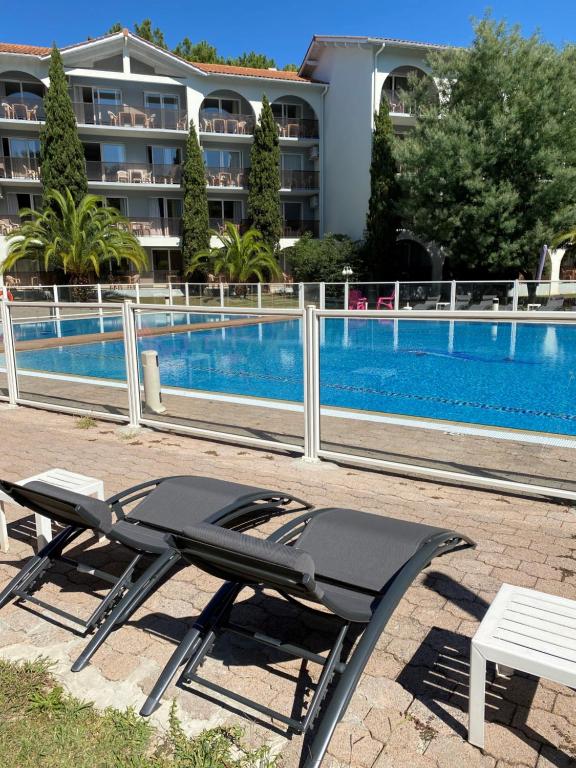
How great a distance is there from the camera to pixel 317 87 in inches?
1442

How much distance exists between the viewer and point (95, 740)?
2.40 meters

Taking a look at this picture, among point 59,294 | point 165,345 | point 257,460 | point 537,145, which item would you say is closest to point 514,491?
point 257,460

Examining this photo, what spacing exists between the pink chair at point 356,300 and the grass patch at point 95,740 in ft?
70.1

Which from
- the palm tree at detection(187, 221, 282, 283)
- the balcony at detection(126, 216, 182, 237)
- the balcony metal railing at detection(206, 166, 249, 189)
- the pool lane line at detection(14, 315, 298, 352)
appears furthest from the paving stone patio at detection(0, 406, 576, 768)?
the balcony metal railing at detection(206, 166, 249, 189)

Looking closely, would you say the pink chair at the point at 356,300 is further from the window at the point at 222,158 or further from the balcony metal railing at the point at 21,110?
the balcony metal railing at the point at 21,110

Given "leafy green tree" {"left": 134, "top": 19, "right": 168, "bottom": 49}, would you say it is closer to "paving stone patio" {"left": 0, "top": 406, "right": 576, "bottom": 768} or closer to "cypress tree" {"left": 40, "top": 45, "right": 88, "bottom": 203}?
"cypress tree" {"left": 40, "top": 45, "right": 88, "bottom": 203}

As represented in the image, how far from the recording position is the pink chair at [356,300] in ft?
76.0

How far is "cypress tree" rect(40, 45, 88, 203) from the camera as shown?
100 ft

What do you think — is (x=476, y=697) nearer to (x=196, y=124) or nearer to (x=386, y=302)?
(x=386, y=302)

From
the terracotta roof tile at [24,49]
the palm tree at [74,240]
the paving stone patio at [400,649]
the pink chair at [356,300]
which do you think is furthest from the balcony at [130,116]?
the paving stone patio at [400,649]

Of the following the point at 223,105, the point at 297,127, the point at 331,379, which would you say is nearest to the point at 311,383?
the point at 331,379

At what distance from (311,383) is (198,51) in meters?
59.6

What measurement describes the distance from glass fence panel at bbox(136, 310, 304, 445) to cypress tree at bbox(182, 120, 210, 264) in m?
23.2

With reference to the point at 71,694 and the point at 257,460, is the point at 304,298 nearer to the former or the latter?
the point at 257,460
